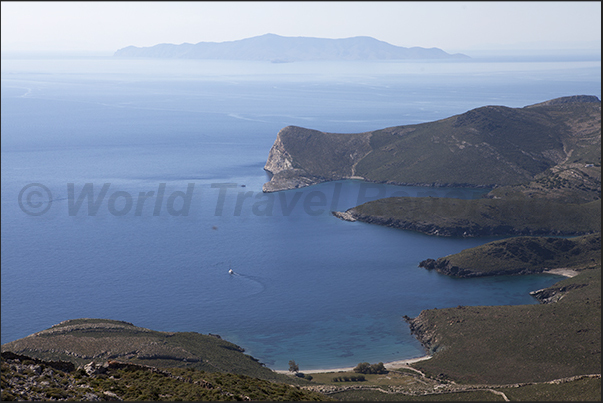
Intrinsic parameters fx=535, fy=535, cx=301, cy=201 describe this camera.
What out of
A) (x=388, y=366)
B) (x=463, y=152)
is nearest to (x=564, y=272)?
(x=388, y=366)

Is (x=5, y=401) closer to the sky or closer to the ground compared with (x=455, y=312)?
closer to the sky

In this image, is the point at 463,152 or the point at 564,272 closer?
the point at 564,272

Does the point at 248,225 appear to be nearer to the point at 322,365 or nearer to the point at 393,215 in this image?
the point at 393,215

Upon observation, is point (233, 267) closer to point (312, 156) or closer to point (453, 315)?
point (453, 315)

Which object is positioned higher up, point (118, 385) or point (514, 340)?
point (118, 385)

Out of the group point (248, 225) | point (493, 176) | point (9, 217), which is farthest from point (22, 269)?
point (493, 176)

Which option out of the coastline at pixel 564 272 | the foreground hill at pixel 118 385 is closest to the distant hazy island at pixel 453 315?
the foreground hill at pixel 118 385

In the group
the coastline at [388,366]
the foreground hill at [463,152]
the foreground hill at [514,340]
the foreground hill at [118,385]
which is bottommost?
the coastline at [388,366]

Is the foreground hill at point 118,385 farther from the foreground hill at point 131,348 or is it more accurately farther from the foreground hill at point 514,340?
the foreground hill at point 514,340
